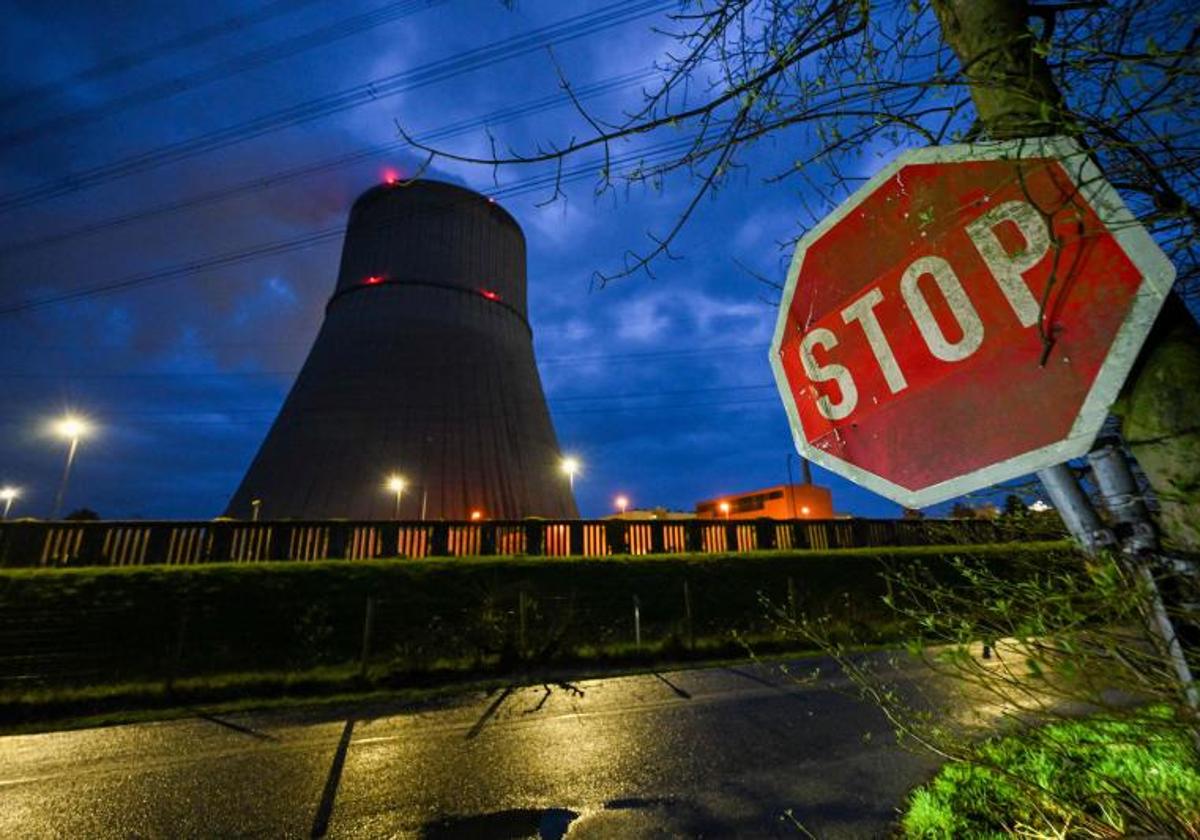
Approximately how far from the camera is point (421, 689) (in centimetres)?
695

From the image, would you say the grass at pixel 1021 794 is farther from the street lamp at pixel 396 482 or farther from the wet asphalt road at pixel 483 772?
the street lamp at pixel 396 482

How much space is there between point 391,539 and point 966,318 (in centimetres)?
1084

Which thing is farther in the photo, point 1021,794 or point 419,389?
point 419,389

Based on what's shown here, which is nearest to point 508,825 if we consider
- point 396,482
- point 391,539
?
point 391,539

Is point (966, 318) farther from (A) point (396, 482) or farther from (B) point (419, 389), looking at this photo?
(B) point (419, 389)

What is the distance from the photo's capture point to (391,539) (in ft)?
34.0

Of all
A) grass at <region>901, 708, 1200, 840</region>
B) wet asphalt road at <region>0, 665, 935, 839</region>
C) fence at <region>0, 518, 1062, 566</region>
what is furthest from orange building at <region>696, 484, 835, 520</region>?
grass at <region>901, 708, 1200, 840</region>

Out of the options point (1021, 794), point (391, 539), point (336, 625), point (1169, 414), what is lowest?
point (1021, 794)

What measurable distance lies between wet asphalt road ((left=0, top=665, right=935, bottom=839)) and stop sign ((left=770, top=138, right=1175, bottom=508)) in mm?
3113

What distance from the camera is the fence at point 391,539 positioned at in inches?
346

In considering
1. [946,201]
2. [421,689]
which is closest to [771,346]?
[946,201]

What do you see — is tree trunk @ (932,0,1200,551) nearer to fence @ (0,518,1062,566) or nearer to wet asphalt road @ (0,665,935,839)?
wet asphalt road @ (0,665,935,839)

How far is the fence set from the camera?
880 centimetres

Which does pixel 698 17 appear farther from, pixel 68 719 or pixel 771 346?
pixel 68 719
